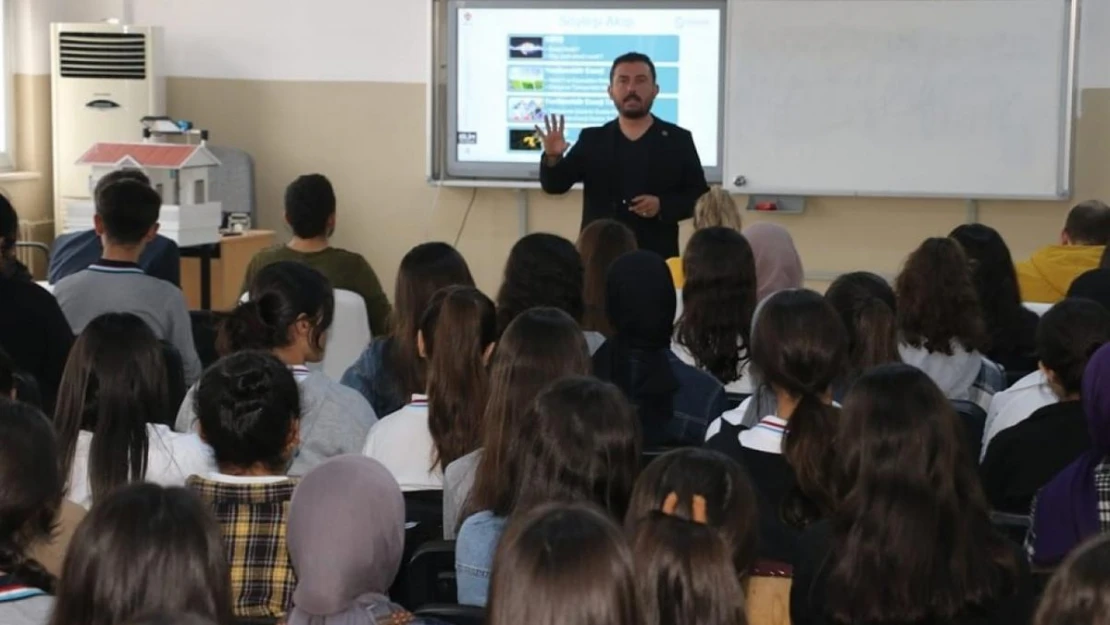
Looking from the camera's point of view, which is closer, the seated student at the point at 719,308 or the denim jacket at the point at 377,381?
the denim jacket at the point at 377,381

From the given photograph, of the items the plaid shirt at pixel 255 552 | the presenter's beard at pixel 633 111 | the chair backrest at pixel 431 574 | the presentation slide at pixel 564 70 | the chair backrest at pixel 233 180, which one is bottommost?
the chair backrest at pixel 431 574

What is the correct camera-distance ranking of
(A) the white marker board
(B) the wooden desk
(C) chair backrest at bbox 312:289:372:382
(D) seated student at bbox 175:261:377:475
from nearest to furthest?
(D) seated student at bbox 175:261:377:475 < (C) chair backrest at bbox 312:289:372:382 < (A) the white marker board < (B) the wooden desk

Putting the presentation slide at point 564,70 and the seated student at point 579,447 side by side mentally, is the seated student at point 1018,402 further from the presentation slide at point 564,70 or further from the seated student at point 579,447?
the presentation slide at point 564,70

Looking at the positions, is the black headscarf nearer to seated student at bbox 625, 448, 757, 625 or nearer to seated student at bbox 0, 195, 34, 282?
seated student at bbox 0, 195, 34, 282

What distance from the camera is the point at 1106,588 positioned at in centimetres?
157

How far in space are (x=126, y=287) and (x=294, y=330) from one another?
36.5 inches

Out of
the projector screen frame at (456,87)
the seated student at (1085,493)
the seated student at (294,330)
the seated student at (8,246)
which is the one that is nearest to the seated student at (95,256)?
the seated student at (8,246)

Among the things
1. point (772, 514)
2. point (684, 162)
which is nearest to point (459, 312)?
point (772, 514)

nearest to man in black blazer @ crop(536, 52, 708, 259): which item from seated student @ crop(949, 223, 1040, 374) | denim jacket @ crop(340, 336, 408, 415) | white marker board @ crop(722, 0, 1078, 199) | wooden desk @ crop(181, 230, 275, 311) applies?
white marker board @ crop(722, 0, 1078, 199)

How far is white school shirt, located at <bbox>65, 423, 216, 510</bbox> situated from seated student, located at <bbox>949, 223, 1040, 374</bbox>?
249 cm

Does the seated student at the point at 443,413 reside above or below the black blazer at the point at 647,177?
below

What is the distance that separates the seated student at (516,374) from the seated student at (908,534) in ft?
2.18

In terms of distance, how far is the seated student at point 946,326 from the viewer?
405 centimetres

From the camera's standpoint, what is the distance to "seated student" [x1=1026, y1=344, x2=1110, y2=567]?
2.62 meters
